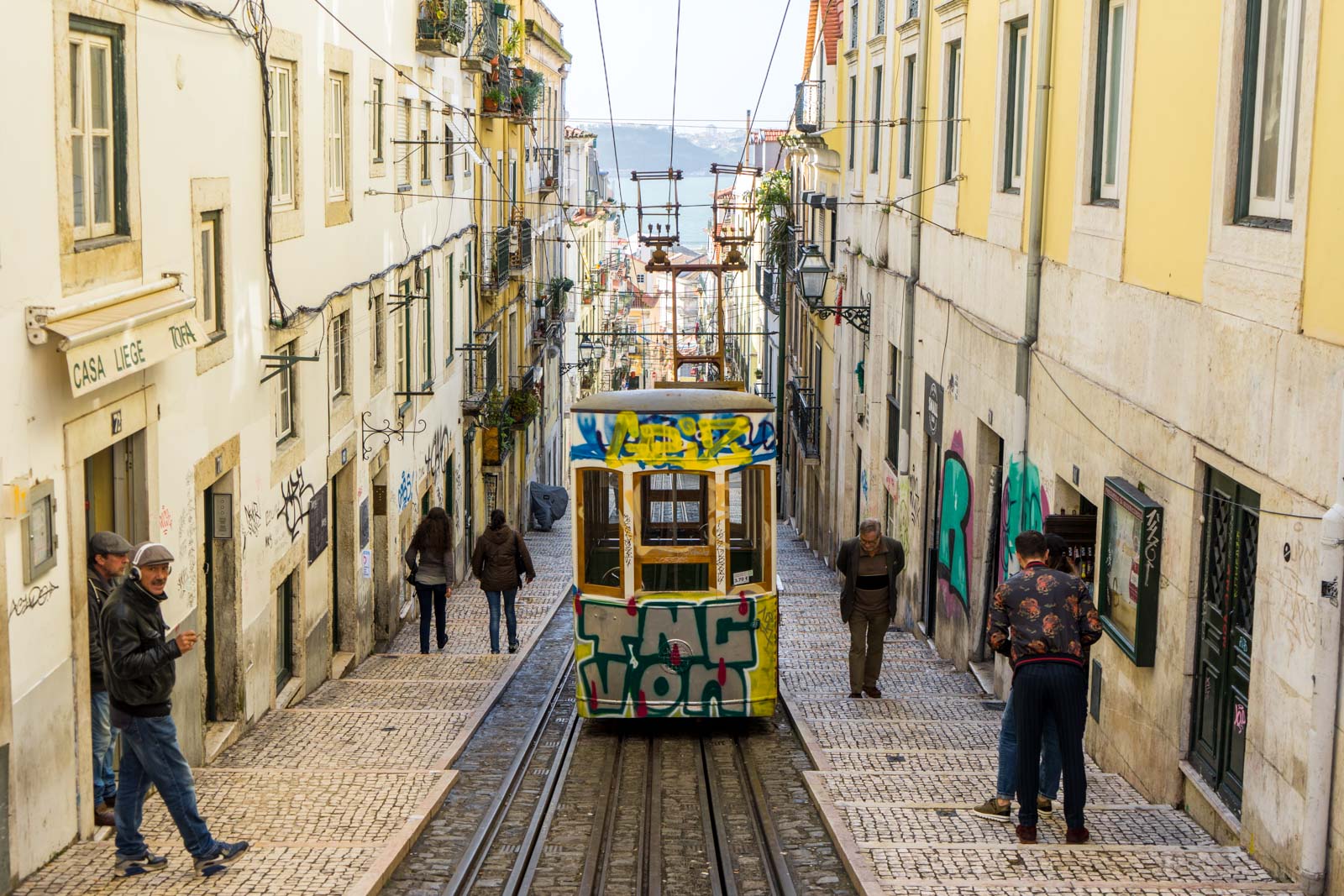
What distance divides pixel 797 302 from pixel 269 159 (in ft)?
79.8

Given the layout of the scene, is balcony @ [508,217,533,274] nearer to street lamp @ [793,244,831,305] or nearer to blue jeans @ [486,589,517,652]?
street lamp @ [793,244,831,305]

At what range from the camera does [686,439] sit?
11.7 meters

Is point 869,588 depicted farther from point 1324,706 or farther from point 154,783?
point 154,783

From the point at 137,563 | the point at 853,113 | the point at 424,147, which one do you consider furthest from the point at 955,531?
the point at 853,113

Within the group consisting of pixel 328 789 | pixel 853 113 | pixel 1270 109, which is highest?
pixel 853 113

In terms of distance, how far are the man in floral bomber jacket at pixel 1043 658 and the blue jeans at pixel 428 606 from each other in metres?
9.24

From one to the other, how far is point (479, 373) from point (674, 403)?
15.4 meters

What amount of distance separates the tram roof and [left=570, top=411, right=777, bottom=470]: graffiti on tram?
2.0 inches

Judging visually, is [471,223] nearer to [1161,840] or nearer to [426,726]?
[426,726]

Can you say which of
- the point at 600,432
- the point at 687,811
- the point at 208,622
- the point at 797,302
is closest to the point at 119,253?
the point at 208,622

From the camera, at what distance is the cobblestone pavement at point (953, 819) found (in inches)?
285

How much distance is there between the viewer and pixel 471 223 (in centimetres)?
2591

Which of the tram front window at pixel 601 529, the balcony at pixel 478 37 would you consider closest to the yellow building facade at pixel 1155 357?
the tram front window at pixel 601 529

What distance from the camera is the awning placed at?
763cm
